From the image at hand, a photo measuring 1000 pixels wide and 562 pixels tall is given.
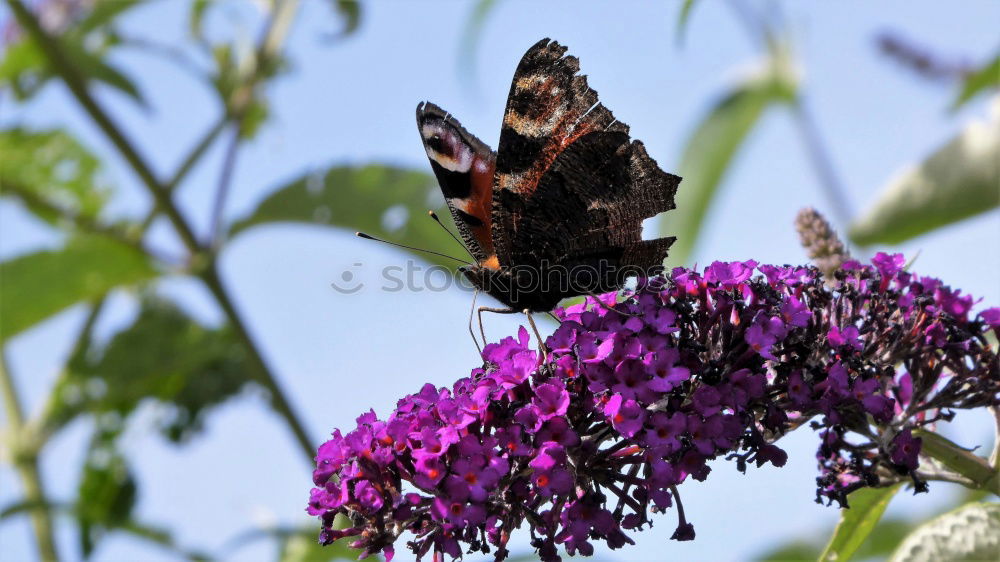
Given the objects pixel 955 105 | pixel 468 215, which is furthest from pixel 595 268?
pixel 955 105

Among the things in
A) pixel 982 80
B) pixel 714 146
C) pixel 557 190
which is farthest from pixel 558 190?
pixel 714 146

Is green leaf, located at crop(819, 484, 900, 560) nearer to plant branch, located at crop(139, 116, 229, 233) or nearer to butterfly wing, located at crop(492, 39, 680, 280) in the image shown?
butterfly wing, located at crop(492, 39, 680, 280)

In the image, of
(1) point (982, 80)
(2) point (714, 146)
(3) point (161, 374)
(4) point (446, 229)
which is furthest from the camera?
(2) point (714, 146)

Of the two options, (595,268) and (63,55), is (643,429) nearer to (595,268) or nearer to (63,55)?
(595,268)

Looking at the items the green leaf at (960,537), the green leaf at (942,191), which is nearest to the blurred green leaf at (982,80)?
the green leaf at (942,191)

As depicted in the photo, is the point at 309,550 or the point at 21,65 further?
the point at 21,65

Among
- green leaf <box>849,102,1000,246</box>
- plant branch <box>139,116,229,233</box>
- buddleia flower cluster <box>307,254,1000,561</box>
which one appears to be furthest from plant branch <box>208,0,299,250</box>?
green leaf <box>849,102,1000,246</box>

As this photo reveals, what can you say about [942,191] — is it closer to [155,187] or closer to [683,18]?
[683,18]

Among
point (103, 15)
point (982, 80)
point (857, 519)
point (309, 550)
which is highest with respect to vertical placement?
point (103, 15)

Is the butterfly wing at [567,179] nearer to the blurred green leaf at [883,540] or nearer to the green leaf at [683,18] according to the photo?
the green leaf at [683,18]
